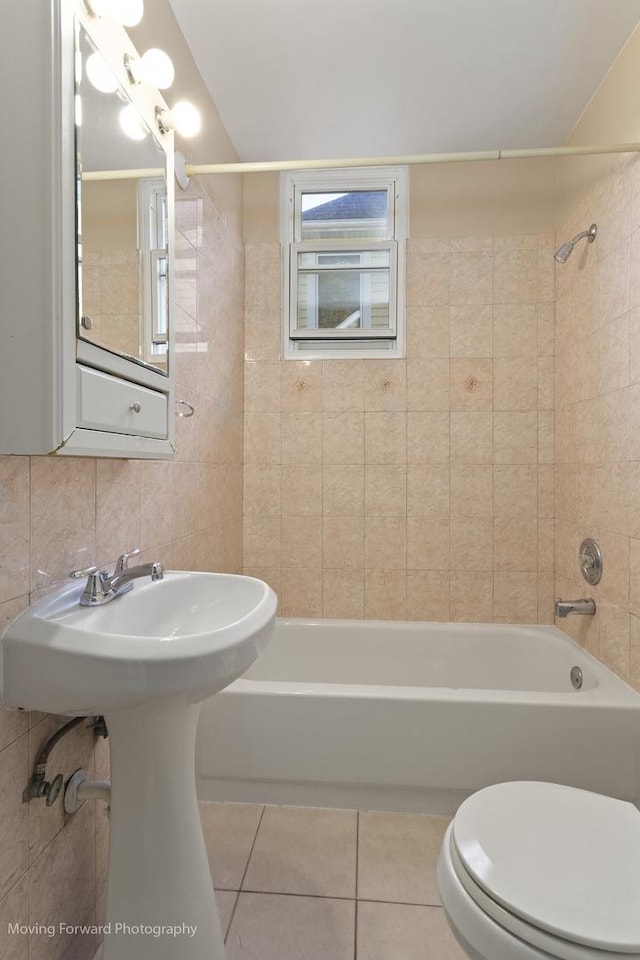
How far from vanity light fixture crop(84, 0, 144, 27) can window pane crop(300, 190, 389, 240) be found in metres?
1.58

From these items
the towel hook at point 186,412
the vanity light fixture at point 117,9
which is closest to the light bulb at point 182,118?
the vanity light fixture at point 117,9

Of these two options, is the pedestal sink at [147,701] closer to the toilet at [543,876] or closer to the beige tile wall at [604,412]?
the toilet at [543,876]

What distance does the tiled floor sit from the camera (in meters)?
1.27

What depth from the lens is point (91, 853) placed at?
3.91 feet

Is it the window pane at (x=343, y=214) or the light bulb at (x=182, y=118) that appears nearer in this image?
the light bulb at (x=182, y=118)

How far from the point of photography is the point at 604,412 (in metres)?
1.91

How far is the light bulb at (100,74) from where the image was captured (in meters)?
0.96

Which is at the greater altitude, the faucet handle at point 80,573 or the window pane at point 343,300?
the window pane at point 343,300

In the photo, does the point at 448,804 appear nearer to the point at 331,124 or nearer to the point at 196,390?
the point at 196,390

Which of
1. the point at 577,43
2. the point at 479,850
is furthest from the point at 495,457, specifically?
the point at 479,850

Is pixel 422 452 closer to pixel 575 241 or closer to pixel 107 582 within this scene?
pixel 575 241

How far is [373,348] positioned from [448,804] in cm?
194

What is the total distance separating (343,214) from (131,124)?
162 cm

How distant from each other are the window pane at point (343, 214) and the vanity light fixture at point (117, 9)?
62.1 inches
